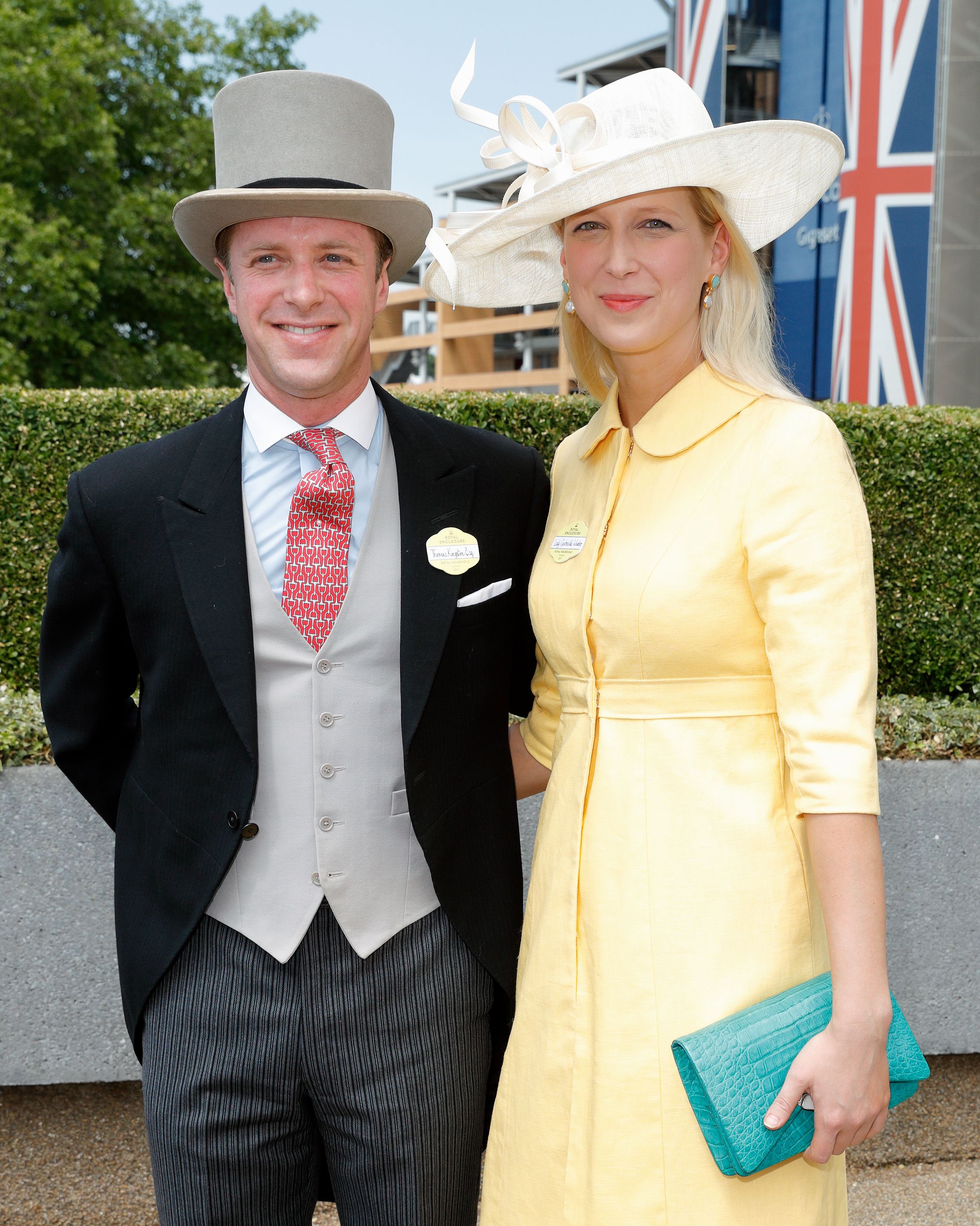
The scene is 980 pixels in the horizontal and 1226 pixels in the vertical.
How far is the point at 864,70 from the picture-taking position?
12.2m

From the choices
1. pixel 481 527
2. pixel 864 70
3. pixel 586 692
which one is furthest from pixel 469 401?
pixel 864 70

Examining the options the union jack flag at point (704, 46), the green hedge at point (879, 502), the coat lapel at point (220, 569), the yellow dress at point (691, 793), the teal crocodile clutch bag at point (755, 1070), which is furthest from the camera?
the union jack flag at point (704, 46)

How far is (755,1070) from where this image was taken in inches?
60.4

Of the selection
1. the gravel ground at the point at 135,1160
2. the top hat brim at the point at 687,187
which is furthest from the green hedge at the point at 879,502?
the top hat brim at the point at 687,187

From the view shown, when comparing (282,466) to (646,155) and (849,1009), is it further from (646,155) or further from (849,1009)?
(849,1009)

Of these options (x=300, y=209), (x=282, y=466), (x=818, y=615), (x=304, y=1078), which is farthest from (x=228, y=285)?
(x=304, y=1078)

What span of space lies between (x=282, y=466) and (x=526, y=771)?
0.79 metres

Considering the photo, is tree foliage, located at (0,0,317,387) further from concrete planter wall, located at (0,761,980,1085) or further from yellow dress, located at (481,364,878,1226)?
yellow dress, located at (481,364,878,1226)

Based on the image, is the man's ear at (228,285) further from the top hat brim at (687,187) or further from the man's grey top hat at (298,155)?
the top hat brim at (687,187)

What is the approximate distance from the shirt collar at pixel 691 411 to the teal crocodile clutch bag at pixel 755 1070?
0.86 meters

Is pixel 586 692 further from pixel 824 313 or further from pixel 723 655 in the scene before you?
pixel 824 313

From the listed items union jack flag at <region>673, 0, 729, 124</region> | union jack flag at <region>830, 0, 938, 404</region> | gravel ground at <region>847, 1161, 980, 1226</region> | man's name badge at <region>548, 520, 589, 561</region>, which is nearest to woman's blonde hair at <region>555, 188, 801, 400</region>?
man's name badge at <region>548, 520, 589, 561</region>

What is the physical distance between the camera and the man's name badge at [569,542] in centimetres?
194

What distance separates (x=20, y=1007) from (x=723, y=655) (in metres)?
2.46
